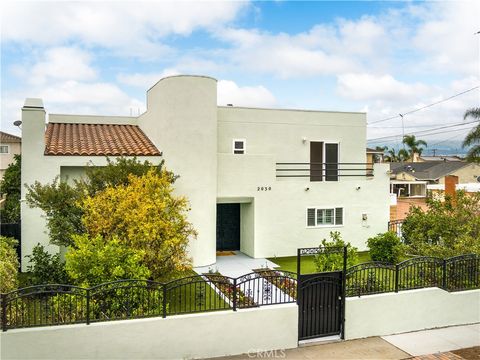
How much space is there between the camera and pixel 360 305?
31.4 feet

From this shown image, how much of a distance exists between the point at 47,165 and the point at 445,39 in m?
17.0

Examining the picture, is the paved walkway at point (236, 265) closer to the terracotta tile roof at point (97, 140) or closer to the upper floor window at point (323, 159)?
the terracotta tile roof at point (97, 140)

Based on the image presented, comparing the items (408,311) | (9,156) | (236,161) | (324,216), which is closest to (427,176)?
(324,216)

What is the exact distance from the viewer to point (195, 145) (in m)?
14.3

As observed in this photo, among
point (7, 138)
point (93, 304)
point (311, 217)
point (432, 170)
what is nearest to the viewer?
point (93, 304)

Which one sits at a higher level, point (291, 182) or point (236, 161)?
point (236, 161)

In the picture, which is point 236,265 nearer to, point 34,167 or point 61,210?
point 61,210

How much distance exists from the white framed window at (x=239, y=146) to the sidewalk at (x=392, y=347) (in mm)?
9584

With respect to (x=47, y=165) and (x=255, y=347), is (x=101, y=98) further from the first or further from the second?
(x=255, y=347)

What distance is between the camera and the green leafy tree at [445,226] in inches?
490

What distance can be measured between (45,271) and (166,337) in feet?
17.8

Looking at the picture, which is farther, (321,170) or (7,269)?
(321,170)

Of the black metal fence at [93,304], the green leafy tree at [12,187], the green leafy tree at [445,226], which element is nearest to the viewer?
the black metal fence at [93,304]

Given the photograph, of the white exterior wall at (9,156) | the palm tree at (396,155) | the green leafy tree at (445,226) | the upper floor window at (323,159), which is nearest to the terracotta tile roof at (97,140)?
the upper floor window at (323,159)
